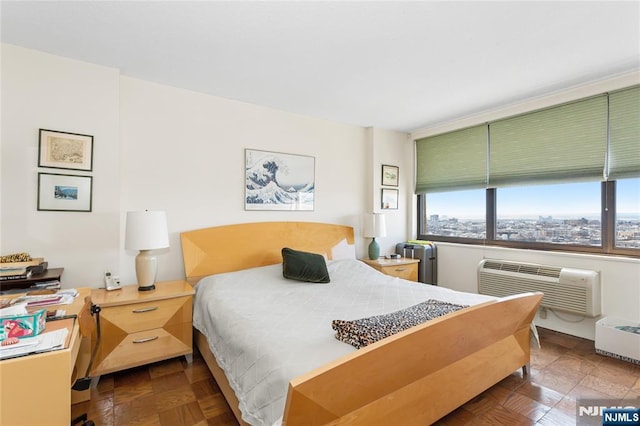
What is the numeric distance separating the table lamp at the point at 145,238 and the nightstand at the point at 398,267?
236cm

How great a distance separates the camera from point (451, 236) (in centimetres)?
412

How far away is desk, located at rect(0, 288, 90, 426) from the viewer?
102 centimetres

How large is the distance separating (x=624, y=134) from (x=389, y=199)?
2.43 m

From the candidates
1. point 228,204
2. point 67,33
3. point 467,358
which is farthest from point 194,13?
point 467,358

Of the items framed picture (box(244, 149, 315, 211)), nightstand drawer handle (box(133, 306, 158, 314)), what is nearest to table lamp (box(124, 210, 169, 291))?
nightstand drawer handle (box(133, 306, 158, 314))

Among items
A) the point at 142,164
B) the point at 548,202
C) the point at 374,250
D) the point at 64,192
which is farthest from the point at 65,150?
the point at 548,202

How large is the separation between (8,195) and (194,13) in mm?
1869

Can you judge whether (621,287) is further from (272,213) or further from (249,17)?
(249,17)

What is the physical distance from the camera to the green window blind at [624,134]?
2570mm

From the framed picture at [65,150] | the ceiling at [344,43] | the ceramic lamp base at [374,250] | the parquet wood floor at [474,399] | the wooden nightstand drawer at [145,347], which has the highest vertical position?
the ceiling at [344,43]

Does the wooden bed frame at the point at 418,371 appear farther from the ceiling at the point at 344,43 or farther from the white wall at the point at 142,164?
the ceiling at the point at 344,43

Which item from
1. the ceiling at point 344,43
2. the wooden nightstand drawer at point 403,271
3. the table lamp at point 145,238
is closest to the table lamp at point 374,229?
the wooden nightstand drawer at point 403,271

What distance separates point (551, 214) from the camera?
3.21 meters

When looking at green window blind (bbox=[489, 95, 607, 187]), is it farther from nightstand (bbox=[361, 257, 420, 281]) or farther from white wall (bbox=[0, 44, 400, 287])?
white wall (bbox=[0, 44, 400, 287])
